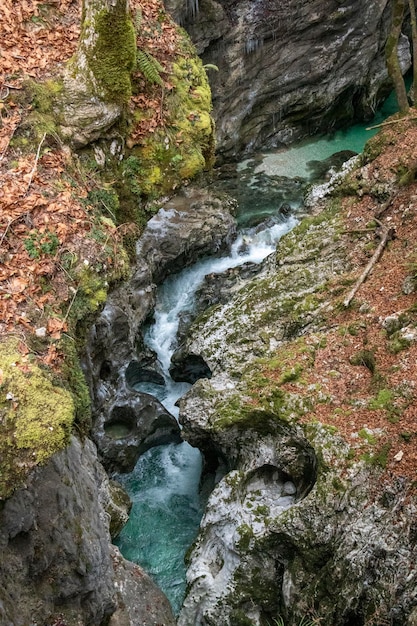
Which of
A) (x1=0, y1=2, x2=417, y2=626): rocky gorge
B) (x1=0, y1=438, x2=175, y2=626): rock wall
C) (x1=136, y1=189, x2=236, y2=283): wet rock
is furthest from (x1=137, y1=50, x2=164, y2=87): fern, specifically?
(x1=0, y1=438, x2=175, y2=626): rock wall

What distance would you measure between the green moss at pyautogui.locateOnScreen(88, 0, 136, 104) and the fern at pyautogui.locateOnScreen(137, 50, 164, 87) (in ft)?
1.47

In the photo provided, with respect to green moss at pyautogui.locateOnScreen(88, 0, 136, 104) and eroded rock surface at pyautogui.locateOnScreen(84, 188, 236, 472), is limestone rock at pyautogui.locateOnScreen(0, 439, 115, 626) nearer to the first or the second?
eroded rock surface at pyautogui.locateOnScreen(84, 188, 236, 472)

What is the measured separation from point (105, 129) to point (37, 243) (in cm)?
254

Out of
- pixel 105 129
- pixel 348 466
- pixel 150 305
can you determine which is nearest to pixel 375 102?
pixel 150 305

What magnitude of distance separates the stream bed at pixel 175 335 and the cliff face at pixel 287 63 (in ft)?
3.18

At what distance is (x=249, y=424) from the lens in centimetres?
873

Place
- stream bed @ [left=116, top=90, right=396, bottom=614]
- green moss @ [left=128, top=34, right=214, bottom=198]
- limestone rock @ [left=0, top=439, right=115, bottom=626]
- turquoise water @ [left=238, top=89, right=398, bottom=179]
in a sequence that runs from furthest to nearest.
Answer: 1. turquoise water @ [left=238, top=89, right=398, bottom=179]
2. stream bed @ [left=116, top=90, right=396, bottom=614]
3. green moss @ [left=128, top=34, right=214, bottom=198]
4. limestone rock @ [left=0, top=439, right=115, bottom=626]

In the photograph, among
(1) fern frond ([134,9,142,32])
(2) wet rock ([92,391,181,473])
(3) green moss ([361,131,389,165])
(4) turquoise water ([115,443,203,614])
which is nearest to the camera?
(1) fern frond ([134,9,142,32])

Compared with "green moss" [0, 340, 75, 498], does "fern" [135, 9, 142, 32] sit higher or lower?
higher

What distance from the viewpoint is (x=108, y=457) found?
10.6 meters

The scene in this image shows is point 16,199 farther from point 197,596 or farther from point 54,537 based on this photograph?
point 197,596

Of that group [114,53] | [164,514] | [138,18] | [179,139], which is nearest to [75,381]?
[179,139]

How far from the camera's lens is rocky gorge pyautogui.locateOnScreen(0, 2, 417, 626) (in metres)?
6.04

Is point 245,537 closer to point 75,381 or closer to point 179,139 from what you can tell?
point 75,381
